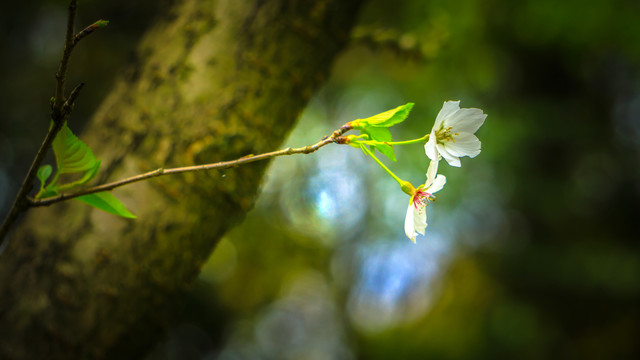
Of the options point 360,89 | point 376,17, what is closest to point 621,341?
point 360,89

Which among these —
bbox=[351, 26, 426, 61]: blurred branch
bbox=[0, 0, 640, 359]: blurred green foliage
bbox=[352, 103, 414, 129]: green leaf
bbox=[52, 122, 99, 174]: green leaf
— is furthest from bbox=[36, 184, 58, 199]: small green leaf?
bbox=[0, 0, 640, 359]: blurred green foliage

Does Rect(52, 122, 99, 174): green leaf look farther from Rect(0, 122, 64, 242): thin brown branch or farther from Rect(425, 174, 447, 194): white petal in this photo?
Rect(425, 174, 447, 194): white petal

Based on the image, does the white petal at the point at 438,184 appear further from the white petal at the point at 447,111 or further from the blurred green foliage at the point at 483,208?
the blurred green foliage at the point at 483,208

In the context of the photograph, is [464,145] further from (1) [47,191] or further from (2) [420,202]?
(1) [47,191]

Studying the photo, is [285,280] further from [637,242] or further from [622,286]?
Answer: [637,242]

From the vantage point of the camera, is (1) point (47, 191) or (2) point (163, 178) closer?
(1) point (47, 191)

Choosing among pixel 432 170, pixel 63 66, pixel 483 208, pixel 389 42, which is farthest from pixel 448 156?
pixel 483 208
